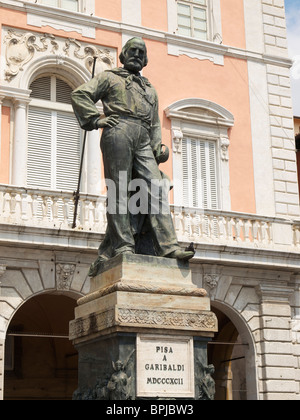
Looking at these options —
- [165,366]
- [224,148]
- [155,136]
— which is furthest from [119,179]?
[224,148]

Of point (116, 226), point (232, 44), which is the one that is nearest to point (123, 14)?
point (232, 44)

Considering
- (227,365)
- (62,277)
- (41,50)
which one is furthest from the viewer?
(227,365)

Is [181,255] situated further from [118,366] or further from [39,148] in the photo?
[39,148]

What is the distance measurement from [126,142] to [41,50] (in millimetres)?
9477

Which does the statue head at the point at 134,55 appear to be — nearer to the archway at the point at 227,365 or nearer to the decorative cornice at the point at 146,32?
the decorative cornice at the point at 146,32

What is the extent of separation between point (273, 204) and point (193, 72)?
3.57 m

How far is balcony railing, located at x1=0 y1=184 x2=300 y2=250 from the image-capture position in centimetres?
1539

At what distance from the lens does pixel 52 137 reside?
→ 17.1 metres

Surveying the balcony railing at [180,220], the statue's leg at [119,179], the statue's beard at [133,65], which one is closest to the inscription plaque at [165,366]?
the statue's leg at [119,179]

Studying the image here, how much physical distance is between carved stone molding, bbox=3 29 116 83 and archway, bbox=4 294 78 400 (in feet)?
17.3

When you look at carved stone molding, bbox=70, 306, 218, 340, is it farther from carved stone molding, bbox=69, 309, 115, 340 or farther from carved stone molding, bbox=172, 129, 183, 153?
carved stone molding, bbox=172, 129, 183, 153

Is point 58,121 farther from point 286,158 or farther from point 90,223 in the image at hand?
point 286,158

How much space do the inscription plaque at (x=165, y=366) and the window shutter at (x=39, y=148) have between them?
9.53 metres

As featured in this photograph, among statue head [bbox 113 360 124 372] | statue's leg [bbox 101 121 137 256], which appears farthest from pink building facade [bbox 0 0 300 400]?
statue head [bbox 113 360 124 372]
